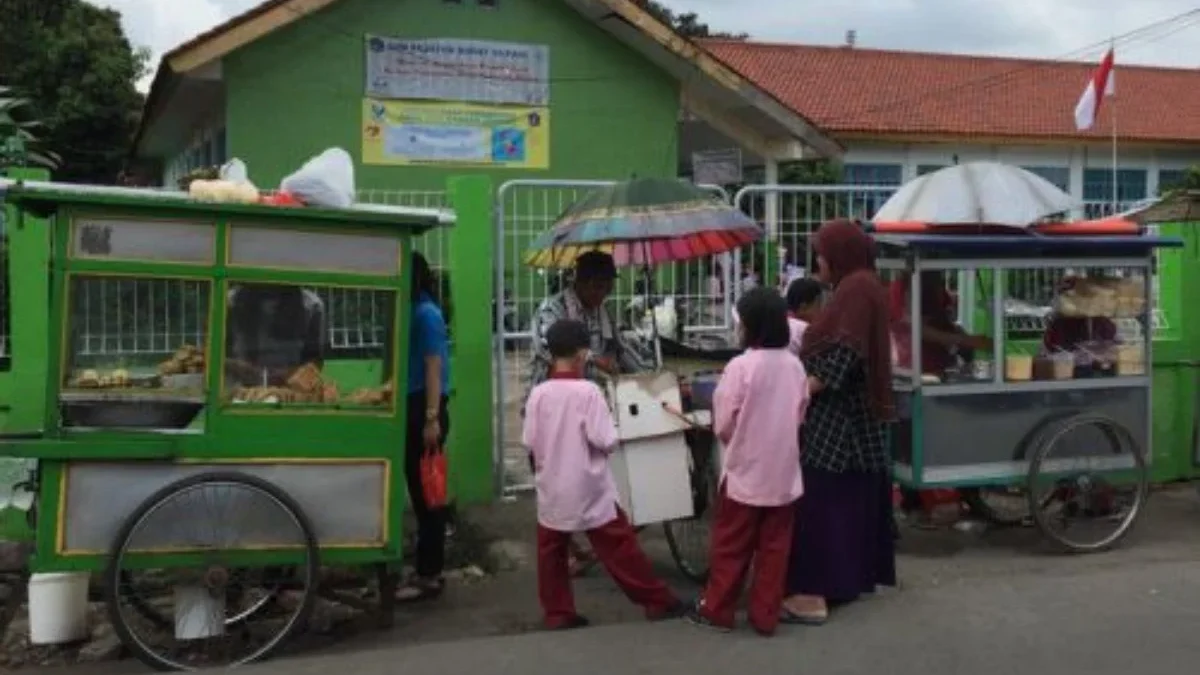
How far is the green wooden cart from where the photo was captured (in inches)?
183

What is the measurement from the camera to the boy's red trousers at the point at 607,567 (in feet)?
17.2

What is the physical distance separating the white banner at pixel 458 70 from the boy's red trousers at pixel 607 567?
35.1 ft

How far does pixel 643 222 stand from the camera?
6.03 m

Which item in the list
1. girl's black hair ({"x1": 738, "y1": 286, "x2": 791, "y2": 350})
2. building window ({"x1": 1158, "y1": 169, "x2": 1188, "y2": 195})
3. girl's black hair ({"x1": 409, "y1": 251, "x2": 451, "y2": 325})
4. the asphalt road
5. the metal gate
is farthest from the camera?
building window ({"x1": 1158, "y1": 169, "x2": 1188, "y2": 195})

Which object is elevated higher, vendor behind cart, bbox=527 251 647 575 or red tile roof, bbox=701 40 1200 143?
red tile roof, bbox=701 40 1200 143

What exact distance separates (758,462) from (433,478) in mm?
1524

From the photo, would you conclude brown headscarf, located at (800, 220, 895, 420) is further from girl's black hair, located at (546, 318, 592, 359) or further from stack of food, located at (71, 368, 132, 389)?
stack of food, located at (71, 368, 132, 389)

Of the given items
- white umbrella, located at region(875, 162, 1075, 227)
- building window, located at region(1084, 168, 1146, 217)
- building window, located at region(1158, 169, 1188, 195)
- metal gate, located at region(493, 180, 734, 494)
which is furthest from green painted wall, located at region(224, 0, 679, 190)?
building window, located at region(1158, 169, 1188, 195)

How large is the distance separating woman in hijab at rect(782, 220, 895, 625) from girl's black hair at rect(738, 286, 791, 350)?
1.25ft

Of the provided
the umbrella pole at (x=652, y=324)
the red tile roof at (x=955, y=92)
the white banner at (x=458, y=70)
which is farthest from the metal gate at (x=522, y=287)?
the red tile roof at (x=955, y=92)

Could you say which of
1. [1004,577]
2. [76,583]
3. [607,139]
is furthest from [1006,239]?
[607,139]

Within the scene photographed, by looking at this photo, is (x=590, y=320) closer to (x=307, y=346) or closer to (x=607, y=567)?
(x=607, y=567)

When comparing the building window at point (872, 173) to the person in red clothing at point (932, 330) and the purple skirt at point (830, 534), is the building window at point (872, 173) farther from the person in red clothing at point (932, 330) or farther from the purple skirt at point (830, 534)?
the purple skirt at point (830, 534)

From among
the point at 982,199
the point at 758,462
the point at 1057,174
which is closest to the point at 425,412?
→ the point at 758,462
